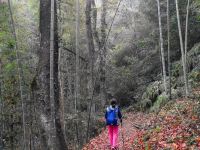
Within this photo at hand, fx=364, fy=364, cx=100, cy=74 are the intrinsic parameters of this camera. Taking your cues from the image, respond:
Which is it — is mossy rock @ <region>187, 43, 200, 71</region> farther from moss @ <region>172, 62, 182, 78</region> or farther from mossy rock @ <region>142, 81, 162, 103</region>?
mossy rock @ <region>142, 81, 162, 103</region>

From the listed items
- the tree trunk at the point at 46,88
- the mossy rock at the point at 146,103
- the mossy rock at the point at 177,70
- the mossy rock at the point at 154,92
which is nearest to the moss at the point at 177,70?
the mossy rock at the point at 177,70

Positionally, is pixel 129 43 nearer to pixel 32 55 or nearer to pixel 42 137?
pixel 32 55

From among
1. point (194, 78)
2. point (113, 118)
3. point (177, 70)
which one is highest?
point (177, 70)

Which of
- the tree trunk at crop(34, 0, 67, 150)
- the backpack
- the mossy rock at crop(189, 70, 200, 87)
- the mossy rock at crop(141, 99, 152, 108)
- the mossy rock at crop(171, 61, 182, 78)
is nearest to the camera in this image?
the tree trunk at crop(34, 0, 67, 150)

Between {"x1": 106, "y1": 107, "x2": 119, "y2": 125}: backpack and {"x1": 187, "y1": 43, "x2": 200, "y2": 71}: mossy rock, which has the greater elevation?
{"x1": 187, "y1": 43, "x2": 200, "y2": 71}: mossy rock

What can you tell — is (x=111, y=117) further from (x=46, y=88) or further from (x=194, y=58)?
(x=194, y=58)

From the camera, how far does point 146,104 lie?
1855cm

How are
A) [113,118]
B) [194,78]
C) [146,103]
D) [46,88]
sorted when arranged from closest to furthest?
[46,88], [113,118], [194,78], [146,103]

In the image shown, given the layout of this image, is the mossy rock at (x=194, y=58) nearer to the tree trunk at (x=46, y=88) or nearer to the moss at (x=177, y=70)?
the moss at (x=177, y=70)

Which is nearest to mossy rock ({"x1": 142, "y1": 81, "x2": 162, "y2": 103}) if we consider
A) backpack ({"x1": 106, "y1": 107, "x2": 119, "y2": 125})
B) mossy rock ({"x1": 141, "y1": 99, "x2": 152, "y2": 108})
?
mossy rock ({"x1": 141, "y1": 99, "x2": 152, "y2": 108})

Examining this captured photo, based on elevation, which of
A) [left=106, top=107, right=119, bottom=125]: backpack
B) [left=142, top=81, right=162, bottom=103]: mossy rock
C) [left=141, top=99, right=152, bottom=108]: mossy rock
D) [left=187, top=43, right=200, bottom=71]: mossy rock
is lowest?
[left=141, top=99, right=152, bottom=108]: mossy rock

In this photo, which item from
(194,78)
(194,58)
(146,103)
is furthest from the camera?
(146,103)

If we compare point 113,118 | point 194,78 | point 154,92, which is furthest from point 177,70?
point 113,118

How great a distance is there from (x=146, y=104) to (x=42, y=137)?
37.9ft
